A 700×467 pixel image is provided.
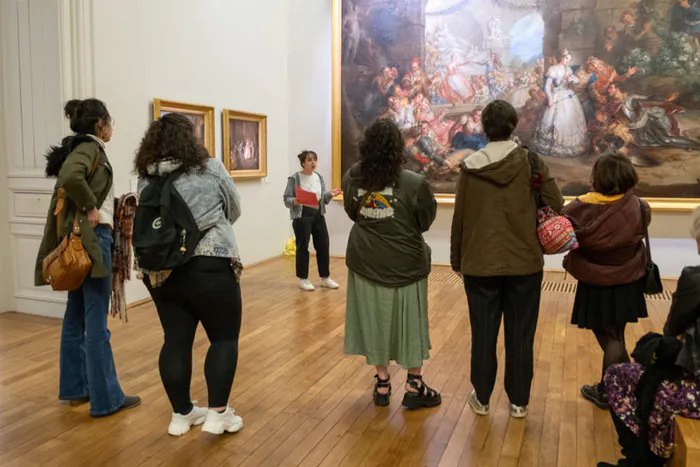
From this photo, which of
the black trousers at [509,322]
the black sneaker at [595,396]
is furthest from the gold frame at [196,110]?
the black sneaker at [595,396]

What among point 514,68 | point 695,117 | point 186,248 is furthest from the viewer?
point 514,68

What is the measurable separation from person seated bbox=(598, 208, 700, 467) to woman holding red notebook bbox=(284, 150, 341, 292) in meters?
5.03

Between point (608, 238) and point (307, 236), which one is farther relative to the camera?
point (307, 236)

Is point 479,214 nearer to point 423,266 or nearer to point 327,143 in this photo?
point 423,266

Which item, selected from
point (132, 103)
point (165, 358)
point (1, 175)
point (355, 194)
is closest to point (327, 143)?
point (132, 103)

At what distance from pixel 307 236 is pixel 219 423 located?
431 cm

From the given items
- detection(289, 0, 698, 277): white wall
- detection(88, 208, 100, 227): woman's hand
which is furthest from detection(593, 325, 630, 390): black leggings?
detection(289, 0, 698, 277): white wall

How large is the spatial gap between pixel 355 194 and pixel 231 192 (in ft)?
2.73

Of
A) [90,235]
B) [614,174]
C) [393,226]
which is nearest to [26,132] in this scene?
[90,235]

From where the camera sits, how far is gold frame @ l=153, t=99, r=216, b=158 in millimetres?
7293

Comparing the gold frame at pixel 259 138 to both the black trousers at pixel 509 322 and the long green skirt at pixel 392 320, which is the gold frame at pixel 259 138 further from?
the black trousers at pixel 509 322

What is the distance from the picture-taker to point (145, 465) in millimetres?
3336

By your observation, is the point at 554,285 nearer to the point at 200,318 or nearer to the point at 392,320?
the point at 392,320

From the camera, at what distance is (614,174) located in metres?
3.78
